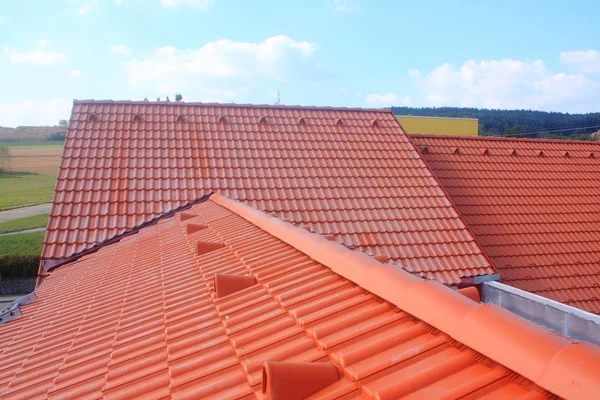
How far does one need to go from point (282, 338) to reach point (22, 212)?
4171 centimetres

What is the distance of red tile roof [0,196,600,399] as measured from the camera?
1.74 m

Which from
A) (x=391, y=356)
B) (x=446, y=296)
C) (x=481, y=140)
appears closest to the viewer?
(x=391, y=356)

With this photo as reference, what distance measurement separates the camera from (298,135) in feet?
34.3

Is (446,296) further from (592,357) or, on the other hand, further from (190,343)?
(190,343)

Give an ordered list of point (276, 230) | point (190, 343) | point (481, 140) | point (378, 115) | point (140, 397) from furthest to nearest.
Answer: point (481, 140) < point (378, 115) < point (276, 230) < point (190, 343) < point (140, 397)

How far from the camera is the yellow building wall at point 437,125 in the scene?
2238 centimetres

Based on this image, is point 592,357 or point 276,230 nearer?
point 592,357

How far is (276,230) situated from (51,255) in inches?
165

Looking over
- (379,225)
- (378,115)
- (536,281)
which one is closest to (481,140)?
(378,115)

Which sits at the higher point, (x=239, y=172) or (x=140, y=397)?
(x=239, y=172)

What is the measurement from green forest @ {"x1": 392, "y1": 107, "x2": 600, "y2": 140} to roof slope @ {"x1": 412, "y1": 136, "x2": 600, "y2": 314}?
35087 mm

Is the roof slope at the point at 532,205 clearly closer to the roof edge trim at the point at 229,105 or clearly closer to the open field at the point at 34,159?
the roof edge trim at the point at 229,105

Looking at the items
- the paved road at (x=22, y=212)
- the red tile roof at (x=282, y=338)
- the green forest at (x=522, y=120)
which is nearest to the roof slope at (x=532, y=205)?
the red tile roof at (x=282, y=338)

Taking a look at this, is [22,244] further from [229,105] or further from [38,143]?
[38,143]
